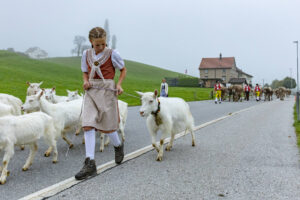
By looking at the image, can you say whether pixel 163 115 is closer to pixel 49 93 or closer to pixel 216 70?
pixel 49 93

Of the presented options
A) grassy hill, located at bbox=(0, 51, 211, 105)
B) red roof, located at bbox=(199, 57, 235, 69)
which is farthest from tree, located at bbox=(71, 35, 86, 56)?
red roof, located at bbox=(199, 57, 235, 69)

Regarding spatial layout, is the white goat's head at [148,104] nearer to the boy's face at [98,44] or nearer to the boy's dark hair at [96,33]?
the boy's face at [98,44]

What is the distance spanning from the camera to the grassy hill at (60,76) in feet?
134

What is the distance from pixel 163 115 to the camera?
6.03m

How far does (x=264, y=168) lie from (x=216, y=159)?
3.08 ft

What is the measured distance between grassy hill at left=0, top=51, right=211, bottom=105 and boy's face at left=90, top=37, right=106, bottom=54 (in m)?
28.1

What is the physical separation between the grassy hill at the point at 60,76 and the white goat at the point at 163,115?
85.1 ft

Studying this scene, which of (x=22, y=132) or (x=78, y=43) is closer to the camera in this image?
(x=22, y=132)

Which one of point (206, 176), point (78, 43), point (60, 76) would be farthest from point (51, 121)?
point (78, 43)

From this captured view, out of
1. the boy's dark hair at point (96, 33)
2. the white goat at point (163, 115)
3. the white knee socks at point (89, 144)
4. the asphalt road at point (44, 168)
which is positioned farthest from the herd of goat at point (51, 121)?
the boy's dark hair at point (96, 33)

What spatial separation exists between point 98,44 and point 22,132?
1912 mm

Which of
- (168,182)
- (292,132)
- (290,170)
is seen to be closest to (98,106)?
(168,182)

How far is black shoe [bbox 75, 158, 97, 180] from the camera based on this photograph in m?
4.33

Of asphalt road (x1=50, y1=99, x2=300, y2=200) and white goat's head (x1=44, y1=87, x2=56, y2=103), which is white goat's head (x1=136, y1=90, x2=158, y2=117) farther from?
white goat's head (x1=44, y1=87, x2=56, y2=103)
